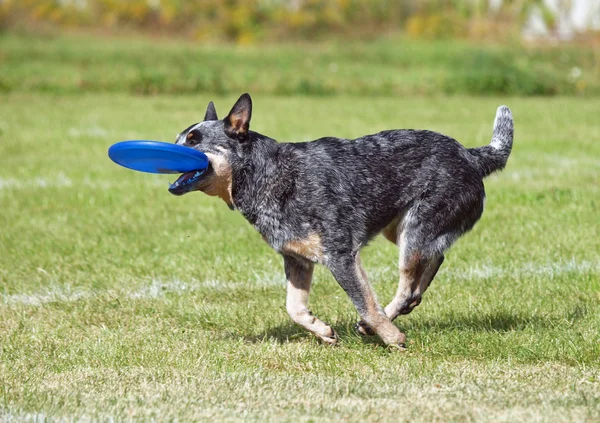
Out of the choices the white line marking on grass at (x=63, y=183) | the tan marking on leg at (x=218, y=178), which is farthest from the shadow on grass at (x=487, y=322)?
the white line marking on grass at (x=63, y=183)

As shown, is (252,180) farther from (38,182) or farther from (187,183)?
(38,182)

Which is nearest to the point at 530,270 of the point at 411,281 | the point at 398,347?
the point at 411,281

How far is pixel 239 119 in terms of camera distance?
213 inches

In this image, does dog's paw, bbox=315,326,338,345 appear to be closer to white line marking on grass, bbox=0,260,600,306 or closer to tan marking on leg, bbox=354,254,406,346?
tan marking on leg, bbox=354,254,406,346

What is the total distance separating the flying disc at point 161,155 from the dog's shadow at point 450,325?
1136 mm

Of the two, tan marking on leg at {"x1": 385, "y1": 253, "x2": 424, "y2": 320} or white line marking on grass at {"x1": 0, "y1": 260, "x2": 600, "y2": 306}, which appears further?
white line marking on grass at {"x1": 0, "y1": 260, "x2": 600, "y2": 306}

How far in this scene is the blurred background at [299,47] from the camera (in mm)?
19281

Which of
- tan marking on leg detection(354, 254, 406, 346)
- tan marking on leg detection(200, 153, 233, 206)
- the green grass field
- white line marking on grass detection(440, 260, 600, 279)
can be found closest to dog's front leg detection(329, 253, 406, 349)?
tan marking on leg detection(354, 254, 406, 346)

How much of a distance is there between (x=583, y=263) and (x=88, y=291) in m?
3.48

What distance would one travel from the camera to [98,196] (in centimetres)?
1023

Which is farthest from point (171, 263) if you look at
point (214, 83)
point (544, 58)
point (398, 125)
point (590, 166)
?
point (544, 58)

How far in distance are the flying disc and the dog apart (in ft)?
0.31

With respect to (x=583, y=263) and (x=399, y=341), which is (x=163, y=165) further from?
(x=583, y=263)

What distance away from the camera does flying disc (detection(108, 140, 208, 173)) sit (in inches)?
203
